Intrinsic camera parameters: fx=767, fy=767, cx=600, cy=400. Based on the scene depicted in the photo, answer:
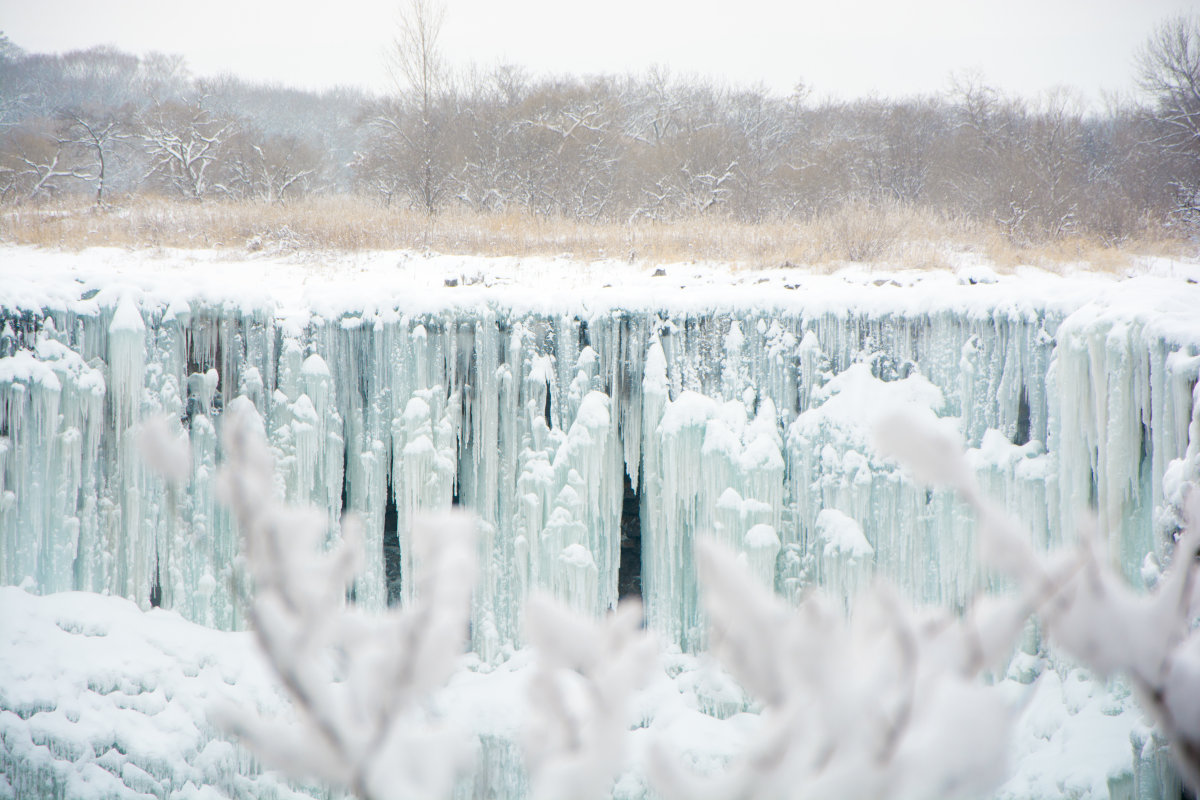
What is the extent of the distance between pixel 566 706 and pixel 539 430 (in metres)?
4.49

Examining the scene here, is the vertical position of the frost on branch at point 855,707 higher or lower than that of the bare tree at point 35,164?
lower

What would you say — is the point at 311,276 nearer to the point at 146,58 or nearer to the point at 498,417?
the point at 498,417

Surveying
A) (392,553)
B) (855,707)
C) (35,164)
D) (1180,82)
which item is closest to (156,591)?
(392,553)

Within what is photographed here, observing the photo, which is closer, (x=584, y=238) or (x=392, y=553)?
(x=392, y=553)

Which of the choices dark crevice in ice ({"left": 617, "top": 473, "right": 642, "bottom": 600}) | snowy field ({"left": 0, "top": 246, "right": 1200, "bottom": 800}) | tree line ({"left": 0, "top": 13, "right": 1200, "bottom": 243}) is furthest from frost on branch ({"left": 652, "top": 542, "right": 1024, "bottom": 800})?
tree line ({"left": 0, "top": 13, "right": 1200, "bottom": 243})

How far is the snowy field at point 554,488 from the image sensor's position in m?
4.73

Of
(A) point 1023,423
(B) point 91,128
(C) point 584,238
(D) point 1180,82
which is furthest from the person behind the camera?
(B) point 91,128

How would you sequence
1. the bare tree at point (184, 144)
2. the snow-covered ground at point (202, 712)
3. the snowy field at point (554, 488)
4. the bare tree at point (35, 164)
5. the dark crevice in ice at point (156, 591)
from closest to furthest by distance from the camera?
1. the snow-covered ground at point (202, 712)
2. the snowy field at point (554, 488)
3. the dark crevice in ice at point (156, 591)
4. the bare tree at point (35, 164)
5. the bare tree at point (184, 144)

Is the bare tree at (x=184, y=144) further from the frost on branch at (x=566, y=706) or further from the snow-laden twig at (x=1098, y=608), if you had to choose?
the snow-laden twig at (x=1098, y=608)

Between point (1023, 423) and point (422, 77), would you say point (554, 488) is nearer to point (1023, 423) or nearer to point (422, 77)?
point (1023, 423)

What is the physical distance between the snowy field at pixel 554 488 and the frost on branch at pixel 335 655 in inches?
170

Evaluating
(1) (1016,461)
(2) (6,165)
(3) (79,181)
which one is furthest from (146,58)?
(1) (1016,461)

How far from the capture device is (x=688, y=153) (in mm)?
17875

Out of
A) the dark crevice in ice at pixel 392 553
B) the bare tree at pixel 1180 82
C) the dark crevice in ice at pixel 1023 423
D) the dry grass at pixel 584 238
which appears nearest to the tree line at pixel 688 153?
the bare tree at pixel 1180 82
